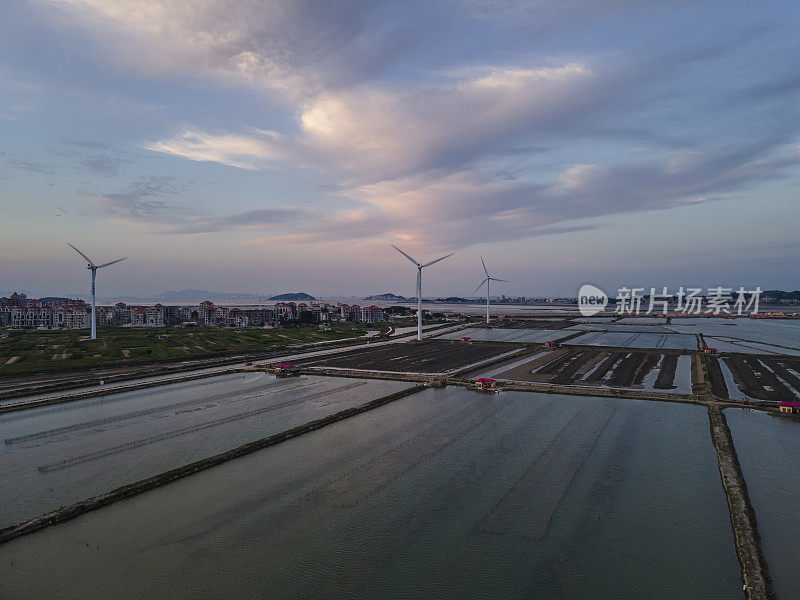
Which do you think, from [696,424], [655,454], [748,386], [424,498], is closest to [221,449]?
[424,498]

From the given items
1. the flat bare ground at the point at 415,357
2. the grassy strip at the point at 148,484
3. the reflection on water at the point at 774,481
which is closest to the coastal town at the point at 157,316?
the flat bare ground at the point at 415,357

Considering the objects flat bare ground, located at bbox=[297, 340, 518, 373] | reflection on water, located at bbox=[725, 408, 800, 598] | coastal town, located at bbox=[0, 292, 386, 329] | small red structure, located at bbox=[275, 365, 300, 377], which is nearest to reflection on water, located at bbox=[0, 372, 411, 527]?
small red structure, located at bbox=[275, 365, 300, 377]

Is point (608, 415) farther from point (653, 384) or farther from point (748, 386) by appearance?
point (748, 386)

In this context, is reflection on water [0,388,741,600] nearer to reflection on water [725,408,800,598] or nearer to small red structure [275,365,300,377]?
reflection on water [725,408,800,598]

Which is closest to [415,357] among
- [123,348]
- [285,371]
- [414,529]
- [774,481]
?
[285,371]

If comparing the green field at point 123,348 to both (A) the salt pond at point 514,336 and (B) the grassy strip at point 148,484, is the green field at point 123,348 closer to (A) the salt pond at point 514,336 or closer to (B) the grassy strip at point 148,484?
(A) the salt pond at point 514,336

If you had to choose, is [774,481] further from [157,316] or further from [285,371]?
[157,316]

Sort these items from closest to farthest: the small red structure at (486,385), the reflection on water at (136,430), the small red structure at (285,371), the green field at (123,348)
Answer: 1. the reflection on water at (136,430)
2. the small red structure at (486,385)
3. the small red structure at (285,371)
4. the green field at (123,348)
